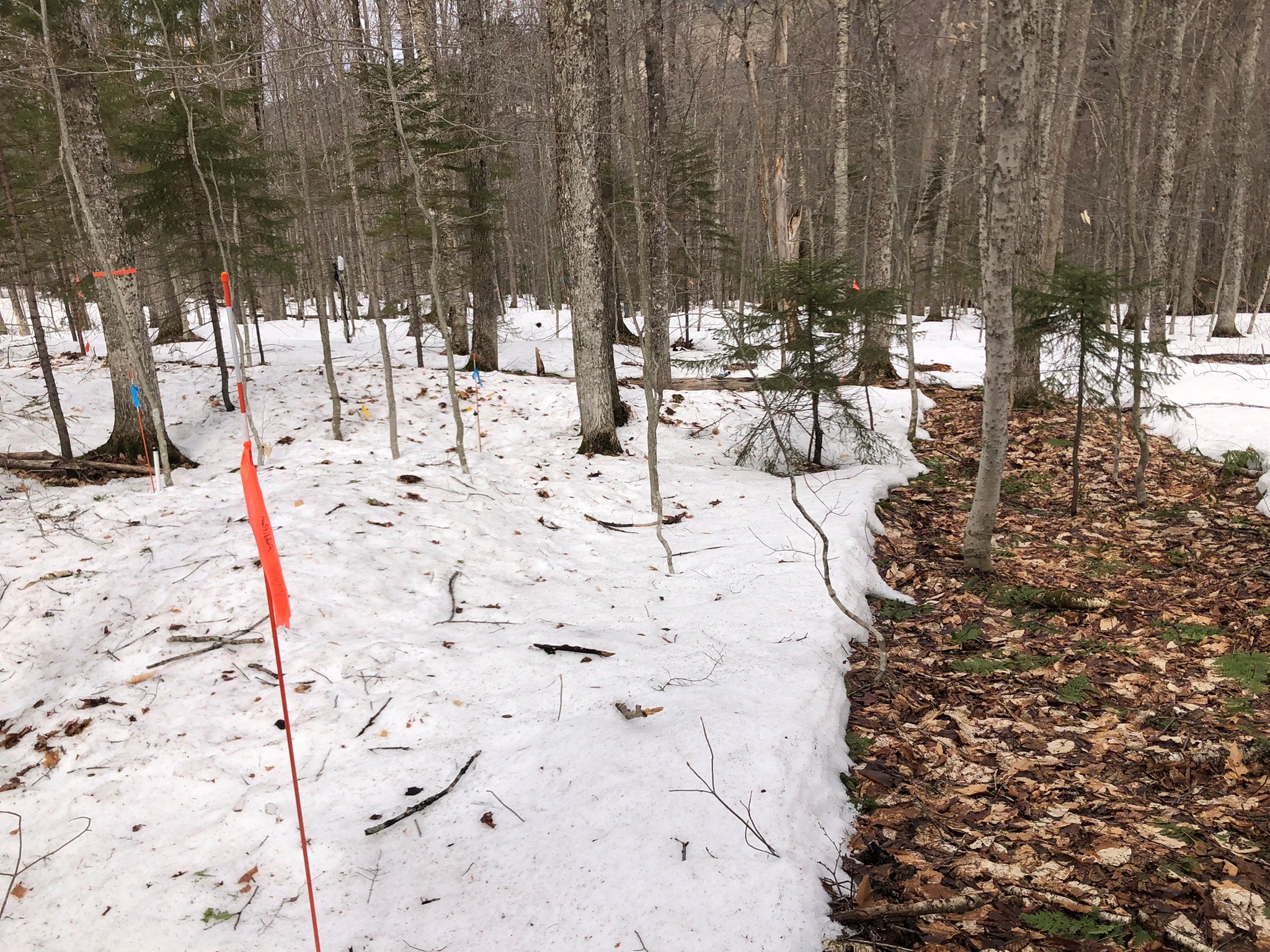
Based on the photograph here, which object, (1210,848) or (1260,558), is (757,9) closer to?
(1260,558)

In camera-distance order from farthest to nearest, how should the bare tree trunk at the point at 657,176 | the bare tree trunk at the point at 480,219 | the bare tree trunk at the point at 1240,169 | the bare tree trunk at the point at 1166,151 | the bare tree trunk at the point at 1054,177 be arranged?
1. the bare tree trunk at the point at 1240,169
2. the bare tree trunk at the point at 1166,151
3. the bare tree trunk at the point at 480,219
4. the bare tree trunk at the point at 657,176
5. the bare tree trunk at the point at 1054,177

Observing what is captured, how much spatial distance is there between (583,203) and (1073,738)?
25.1ft

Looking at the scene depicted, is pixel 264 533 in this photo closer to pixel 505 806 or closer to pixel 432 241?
pixel 505 806

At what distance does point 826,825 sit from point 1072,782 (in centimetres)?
151

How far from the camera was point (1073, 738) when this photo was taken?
404cm

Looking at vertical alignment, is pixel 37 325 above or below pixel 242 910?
above

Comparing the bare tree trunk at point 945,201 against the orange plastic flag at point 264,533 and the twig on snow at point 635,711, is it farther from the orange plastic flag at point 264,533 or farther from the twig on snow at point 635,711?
the orange plastic flag at point 264,533

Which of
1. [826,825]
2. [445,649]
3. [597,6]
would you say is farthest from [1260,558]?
[597,6]

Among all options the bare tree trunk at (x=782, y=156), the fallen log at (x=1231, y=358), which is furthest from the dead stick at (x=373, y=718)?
the fallen log at (x=1231, y=358)

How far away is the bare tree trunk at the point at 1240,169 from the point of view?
53.9 ft

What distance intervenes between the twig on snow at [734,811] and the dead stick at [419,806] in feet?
4.02

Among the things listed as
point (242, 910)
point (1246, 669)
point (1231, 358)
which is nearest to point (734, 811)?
point (242, 910)

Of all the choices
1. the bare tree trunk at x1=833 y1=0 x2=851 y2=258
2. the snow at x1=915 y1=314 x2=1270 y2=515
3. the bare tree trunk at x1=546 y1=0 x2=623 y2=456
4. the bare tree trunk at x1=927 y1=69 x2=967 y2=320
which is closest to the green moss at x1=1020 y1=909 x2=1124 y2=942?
the snow at x1=915 y1=314 x2=1270 y2=515

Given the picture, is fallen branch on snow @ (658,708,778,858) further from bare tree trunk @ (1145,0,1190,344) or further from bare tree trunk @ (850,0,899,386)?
bare tree trunk @ (1145,0,1190,344)
